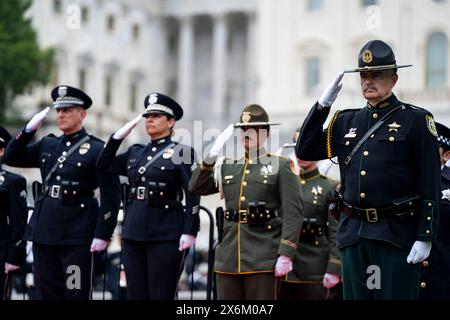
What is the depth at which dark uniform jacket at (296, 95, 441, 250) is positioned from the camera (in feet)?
22.9

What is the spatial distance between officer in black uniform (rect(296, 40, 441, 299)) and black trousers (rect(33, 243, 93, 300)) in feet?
10.3

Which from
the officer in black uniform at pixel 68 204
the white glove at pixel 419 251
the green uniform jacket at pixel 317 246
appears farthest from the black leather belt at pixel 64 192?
the white glove at pixel 419 251

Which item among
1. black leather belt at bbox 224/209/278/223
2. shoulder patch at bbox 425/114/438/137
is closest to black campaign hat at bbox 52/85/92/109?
black leather belt at bbox 224/209/278/223

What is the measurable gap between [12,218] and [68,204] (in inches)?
24.8

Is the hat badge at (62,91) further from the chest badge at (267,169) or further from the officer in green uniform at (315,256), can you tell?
the officer in green uniform at (315,256)

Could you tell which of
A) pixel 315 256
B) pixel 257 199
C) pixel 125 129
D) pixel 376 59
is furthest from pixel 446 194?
pixel 125 129

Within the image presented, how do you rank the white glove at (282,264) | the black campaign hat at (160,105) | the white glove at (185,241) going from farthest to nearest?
1. the black campaign hat at (160,105)
2. the white glove at (185,241)
3. the white glove at (282,264)

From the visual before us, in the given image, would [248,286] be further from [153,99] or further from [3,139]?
[3,139]

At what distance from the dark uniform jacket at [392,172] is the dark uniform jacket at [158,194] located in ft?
7.92

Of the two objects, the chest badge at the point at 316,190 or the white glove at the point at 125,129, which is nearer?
the white glove at the point at 125,129

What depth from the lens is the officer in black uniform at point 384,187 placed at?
22.9ft

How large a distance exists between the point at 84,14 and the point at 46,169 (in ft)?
165

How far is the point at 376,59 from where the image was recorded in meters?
7.18
